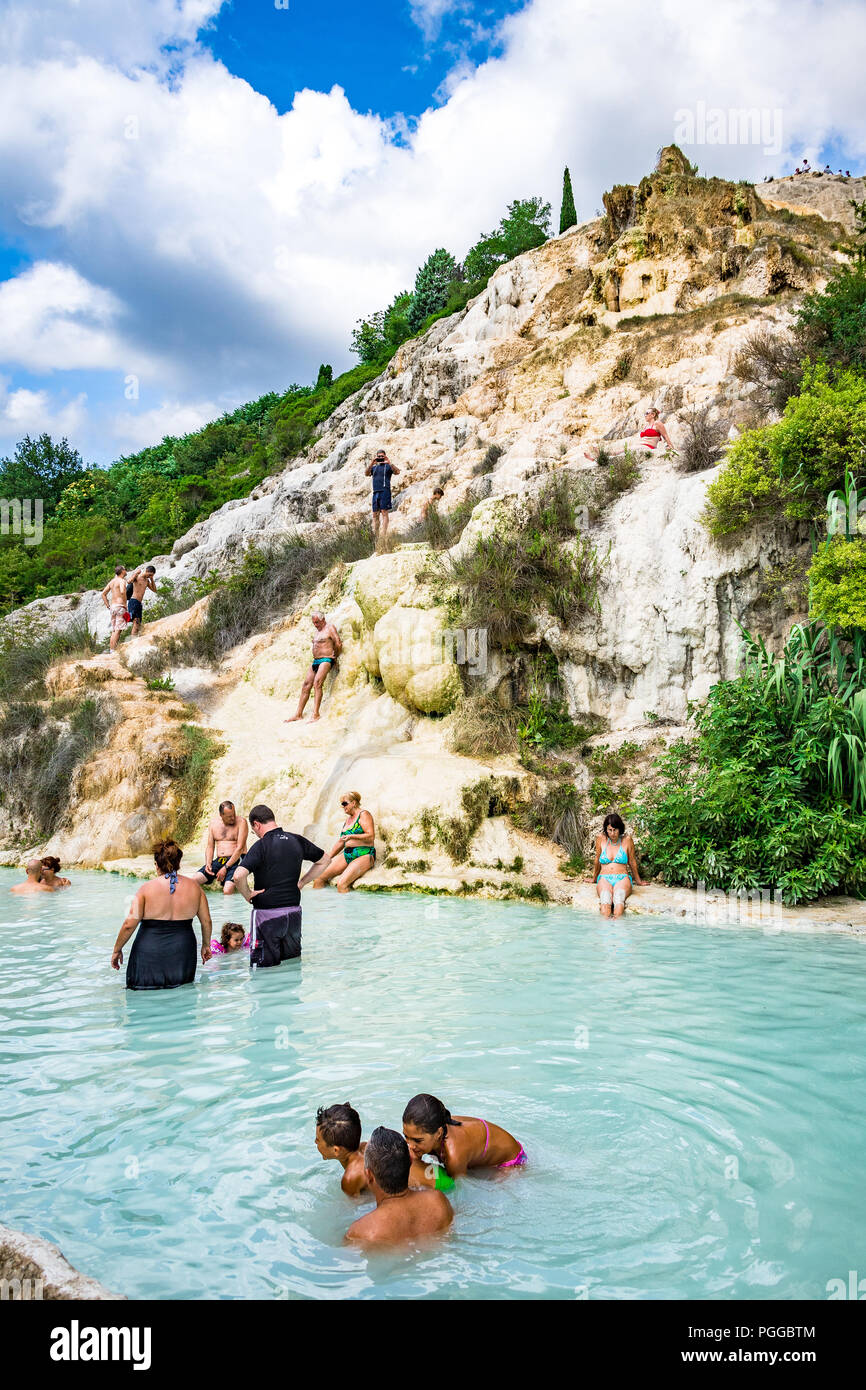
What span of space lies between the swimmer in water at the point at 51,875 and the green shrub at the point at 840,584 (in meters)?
9.90

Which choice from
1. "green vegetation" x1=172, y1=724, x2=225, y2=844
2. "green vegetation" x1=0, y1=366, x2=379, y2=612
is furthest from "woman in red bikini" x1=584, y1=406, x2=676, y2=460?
"green vegetation" x1=0, y1=366, x2=379, y2=612

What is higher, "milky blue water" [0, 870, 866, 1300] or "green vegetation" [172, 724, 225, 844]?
"green vegetation" [172, 724, 225, 844]

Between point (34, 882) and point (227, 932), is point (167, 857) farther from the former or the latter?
point (34, 882)

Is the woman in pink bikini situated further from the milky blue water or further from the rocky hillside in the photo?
the rocky hillside

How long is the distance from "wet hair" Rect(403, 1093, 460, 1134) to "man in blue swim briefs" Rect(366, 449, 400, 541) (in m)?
14.8

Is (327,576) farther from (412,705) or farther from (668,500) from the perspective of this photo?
(668,500)

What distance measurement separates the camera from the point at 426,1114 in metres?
3.37

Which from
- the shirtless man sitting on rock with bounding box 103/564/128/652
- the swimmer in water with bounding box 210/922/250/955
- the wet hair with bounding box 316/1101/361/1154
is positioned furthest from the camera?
the shirtless man sitting on rock with bounding box 103/564/128/652

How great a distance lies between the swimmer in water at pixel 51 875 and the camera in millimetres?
11125

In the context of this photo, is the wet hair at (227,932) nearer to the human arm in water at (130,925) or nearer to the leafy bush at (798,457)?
the human arm in water at (130,925)

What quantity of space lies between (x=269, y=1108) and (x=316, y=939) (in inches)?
158

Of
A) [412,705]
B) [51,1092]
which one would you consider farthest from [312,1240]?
[412,705]

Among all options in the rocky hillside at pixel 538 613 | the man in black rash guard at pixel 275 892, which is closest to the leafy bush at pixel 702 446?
the rocky hillside at pixel 538 613

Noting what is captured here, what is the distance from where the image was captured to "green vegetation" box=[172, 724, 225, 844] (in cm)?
1320
